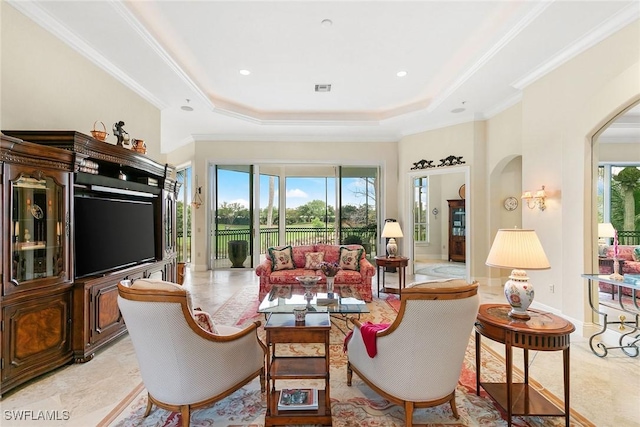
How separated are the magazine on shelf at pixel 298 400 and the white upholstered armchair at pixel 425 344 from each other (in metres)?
0.45

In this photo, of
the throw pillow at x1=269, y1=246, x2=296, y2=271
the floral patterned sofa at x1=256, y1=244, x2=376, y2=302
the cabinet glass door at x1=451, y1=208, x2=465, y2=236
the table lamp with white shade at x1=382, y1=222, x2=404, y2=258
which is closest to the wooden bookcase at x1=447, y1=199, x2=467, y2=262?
the cabinet glass door at x1=451, y1=208, x2=465, y2=236

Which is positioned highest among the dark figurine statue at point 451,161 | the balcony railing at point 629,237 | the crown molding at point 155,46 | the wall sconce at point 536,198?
the crown molding at point 155,46

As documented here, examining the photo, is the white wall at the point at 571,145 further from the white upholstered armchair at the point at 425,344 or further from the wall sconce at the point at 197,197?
the wall sconce at the point at 197,197

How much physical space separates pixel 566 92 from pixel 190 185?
7.51m

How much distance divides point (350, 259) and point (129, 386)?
3396 millimetres

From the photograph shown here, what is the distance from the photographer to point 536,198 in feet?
13.1

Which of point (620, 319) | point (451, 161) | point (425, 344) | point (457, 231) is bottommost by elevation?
point (620, 319)

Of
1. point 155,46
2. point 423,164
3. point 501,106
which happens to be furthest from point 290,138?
point 501,106

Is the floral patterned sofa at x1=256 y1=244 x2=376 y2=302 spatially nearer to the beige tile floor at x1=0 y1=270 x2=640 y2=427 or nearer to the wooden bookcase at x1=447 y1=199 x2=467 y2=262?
the beige tile floor at x1=0 y1=270 x2=640 y2=427

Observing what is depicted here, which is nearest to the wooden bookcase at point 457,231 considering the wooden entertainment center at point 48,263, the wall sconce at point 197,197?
the wall sconce at point 197,197

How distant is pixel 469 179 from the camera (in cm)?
585

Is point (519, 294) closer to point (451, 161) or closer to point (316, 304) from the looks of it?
point (316, 304)

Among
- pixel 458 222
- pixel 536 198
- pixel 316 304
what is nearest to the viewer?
pixel 316 304

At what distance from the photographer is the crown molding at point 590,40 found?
284 cm
